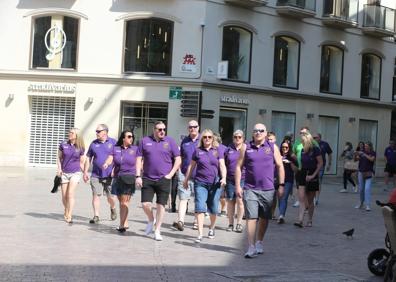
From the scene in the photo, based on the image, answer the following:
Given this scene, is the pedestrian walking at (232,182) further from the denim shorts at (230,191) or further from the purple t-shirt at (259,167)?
the purple t-shirt at (259,167)

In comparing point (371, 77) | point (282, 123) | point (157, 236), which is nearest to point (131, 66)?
point (282, 123)

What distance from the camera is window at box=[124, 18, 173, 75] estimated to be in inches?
1053

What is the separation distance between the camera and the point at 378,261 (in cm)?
827

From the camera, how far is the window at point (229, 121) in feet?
89.9

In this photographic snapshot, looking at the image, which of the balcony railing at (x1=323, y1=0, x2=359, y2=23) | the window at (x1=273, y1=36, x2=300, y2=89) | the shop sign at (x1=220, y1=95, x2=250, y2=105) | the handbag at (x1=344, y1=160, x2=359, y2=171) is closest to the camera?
the handbag at (x1=344, y1=160, x2=359, y2=171)

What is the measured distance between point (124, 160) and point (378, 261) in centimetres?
492

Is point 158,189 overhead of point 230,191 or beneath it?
overhead

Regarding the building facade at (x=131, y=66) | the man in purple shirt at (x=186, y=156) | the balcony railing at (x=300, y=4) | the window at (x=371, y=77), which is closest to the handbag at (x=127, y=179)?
the man in purple shirt at (x=186, y=156)

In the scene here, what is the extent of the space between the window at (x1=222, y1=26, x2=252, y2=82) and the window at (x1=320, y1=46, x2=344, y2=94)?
15.9 ft

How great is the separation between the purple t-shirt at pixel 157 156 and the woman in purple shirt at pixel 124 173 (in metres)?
0.81

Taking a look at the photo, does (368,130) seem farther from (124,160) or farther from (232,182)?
(124,160)

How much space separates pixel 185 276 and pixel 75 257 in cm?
→ 171

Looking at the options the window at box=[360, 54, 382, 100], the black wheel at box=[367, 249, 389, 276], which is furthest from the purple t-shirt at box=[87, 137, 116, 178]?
the window at box=[360, 54, 382, 100]

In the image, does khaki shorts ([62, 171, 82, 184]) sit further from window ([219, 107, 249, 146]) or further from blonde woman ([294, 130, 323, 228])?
window ([219, 107, 249, 146])
